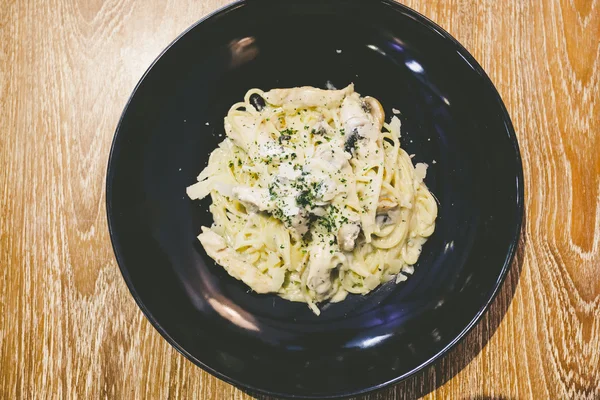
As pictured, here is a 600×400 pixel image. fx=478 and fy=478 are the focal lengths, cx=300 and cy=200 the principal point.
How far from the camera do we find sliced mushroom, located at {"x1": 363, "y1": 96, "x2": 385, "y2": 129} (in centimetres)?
278

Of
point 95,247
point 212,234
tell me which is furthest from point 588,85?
point 95,247

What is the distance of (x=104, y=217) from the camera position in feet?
9.39

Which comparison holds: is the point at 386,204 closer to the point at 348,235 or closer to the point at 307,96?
the point at 348,235

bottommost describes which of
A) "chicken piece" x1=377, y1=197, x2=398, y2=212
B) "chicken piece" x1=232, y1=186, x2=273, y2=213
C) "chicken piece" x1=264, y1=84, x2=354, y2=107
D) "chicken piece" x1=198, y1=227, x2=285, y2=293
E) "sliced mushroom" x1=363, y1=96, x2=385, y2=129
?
"chicken piece" x1=198, y1=227, x2=285, y2=293

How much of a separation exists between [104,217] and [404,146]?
1.85m

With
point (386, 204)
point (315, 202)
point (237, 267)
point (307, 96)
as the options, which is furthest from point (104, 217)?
point (386, 204)

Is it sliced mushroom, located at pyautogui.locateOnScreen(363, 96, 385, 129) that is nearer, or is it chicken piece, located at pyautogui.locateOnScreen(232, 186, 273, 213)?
chicken piece, located at pyautogui.locateOnScreen(232, 186, 273, 213)

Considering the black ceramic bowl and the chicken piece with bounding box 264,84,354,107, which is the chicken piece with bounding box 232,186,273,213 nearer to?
the black ceramic bowl

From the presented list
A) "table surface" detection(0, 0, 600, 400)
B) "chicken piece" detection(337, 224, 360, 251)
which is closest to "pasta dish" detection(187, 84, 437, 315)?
"chicken piece" detection(337, 224, 360, 251)

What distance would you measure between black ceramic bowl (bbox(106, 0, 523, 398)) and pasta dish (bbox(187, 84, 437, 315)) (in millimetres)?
90

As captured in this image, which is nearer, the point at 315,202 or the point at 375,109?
the point at 315,202

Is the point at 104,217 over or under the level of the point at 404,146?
under

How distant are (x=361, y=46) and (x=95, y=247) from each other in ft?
6.43

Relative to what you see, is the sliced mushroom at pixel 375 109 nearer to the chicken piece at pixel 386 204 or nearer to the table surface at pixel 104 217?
the chicken piece at pixel 386 204
